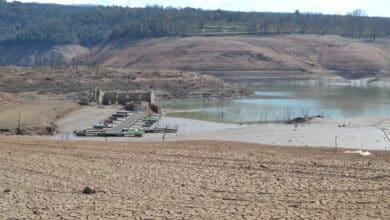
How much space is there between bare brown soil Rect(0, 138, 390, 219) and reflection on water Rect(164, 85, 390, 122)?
1399 inches

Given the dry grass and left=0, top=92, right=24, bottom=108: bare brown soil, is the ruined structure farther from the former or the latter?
left=0, top=92, right=24, bottom=108: bare brown soil

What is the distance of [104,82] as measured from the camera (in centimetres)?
8094

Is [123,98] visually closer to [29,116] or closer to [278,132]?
[29,116]

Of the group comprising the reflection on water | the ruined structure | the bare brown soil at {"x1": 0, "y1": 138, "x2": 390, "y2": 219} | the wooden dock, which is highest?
the bare brown soil at {"x1": 0, "y1": 138, "x2": 390, "y2": 219}

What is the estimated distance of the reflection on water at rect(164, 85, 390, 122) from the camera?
193ft

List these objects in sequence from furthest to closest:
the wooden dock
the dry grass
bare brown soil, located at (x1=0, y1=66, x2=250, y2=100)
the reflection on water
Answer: bare brown soil, located at (x1=0, y1=66, x2=250, y2=100) → the reflection on water → the dry grass → the wooden dock

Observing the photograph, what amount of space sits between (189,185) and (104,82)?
67.4 m

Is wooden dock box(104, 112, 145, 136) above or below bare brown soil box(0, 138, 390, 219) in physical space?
below

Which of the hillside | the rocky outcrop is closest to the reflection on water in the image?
the hillside

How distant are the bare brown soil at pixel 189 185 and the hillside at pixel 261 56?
99.4 metres

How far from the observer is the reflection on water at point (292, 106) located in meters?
58.7

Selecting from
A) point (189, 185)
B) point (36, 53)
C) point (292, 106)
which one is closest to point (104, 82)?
point (292, 106)

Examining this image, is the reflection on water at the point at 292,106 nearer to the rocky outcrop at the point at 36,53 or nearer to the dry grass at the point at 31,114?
the dry grass at the point at 31,114

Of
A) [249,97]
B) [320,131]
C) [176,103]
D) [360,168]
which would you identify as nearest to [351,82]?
[249,97]
